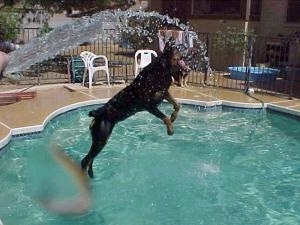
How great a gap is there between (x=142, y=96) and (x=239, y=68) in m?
8.35

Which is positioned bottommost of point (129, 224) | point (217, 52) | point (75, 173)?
point (129, 224)

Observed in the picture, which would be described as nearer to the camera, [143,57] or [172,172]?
[172,172]

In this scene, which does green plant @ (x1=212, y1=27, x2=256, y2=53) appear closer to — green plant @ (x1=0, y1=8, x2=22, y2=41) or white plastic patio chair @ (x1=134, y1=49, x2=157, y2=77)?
white plastic patio chair @ (x1=134, y1=49, x2=157, y2=77)

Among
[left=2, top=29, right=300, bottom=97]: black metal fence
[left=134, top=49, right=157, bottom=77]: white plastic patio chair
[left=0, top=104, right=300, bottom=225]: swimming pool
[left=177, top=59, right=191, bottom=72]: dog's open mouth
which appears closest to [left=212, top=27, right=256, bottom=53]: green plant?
[left=2, top=29, right=300, bottom=97]: black metal fence

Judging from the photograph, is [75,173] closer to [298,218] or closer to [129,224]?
[129,224]

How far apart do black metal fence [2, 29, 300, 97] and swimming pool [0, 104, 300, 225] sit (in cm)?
255

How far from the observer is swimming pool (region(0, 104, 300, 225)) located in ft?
18.6

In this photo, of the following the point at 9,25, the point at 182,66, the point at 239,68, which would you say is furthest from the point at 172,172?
the point at 9,25

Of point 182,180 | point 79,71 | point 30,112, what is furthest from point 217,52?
point 182,180

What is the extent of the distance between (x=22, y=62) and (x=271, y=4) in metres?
11.1

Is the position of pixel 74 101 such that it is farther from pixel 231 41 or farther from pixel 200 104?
pixel 231 41

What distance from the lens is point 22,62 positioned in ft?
19.3

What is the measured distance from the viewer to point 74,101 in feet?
33.4

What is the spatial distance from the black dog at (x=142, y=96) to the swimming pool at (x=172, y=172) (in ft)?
2.42
